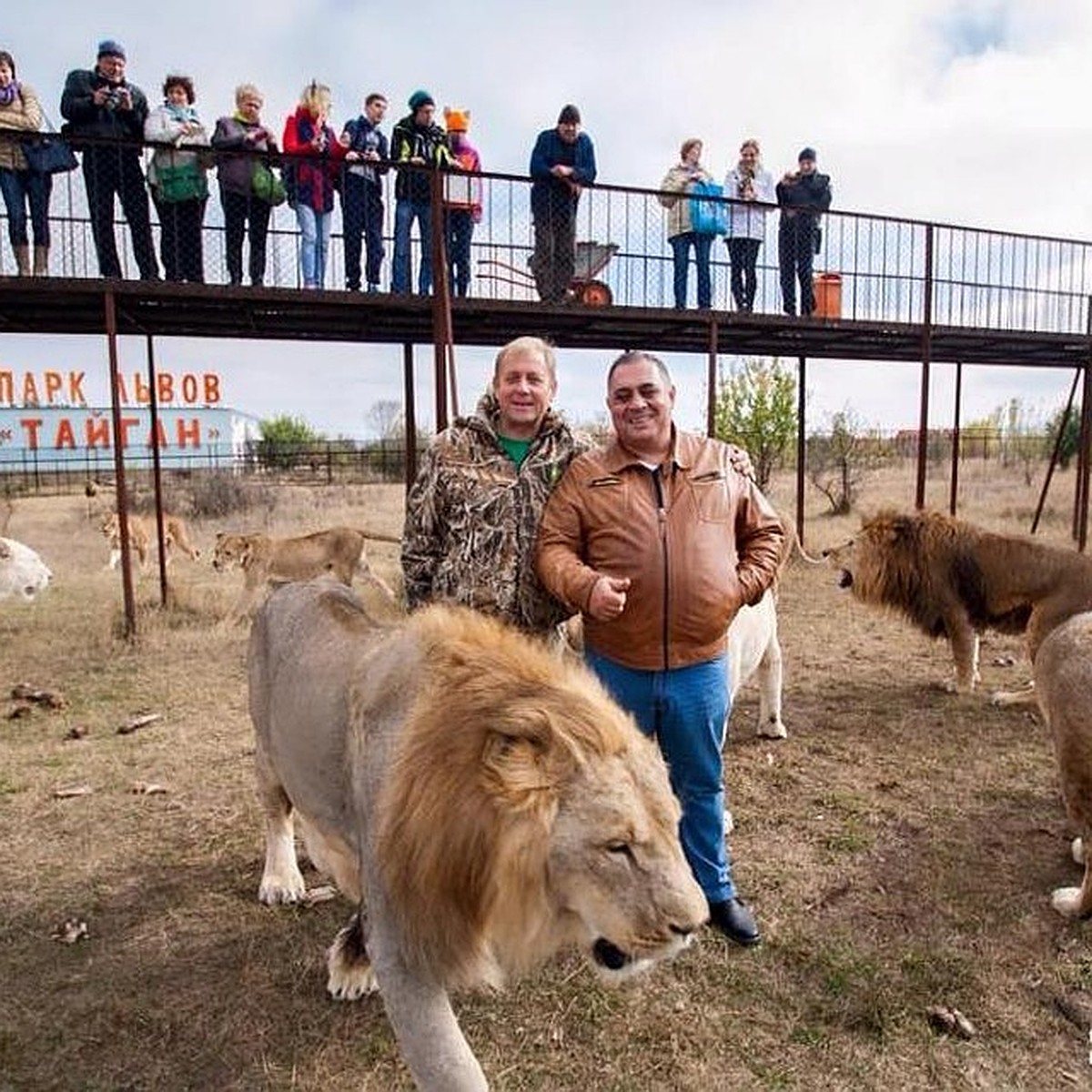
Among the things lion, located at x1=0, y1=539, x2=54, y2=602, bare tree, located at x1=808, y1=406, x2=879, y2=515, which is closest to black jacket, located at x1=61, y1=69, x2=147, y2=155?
lion, located at x1=0, y1=539, x2=54, y2=602

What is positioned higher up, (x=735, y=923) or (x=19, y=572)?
(x=19, y=572)

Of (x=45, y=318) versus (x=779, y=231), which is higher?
(x=779, y=231)

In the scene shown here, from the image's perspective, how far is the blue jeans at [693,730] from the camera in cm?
330

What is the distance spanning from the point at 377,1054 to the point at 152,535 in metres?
14.8

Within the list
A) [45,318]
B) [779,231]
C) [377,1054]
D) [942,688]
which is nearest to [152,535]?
[45,318]

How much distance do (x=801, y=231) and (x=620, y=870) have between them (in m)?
9.73

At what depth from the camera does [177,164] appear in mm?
7891

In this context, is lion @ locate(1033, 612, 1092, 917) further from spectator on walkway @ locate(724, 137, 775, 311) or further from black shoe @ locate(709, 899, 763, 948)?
spectator on walkway @ locate(724, 137, 775, 311)

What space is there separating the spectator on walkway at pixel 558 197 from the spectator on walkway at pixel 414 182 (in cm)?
→ 96

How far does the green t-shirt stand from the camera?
3.33 metres

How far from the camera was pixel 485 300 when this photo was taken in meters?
8.84

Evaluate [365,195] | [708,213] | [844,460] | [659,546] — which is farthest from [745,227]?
[844,460]

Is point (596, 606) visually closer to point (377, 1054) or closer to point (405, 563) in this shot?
point (405, 563)

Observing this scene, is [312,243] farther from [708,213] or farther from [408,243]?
[708,213]
